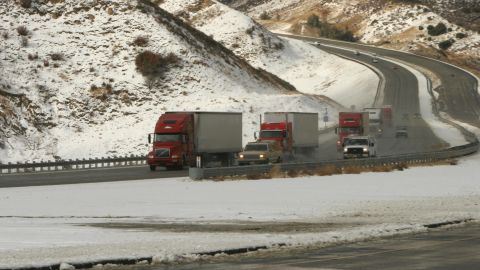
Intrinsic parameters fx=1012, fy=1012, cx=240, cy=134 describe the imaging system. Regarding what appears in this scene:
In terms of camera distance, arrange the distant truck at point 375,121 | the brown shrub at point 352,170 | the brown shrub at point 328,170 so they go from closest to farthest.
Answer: the brown shrub at point 328,170
the brown shrub at point 352,170
the distant truck at point 375,121

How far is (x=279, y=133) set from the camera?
65.4 m

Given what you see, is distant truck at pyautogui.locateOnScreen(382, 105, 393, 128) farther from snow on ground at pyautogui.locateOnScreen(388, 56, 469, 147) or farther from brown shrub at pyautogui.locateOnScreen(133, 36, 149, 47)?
brown shrub at pyautogui.locateOnScreen(133, 36, 149, 47)

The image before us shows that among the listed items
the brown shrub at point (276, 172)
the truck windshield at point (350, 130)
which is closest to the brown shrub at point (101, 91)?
the truck windshield at point (350, 130)

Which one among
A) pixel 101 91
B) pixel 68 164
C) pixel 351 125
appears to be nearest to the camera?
pixel 68 164

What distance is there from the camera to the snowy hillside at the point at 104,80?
263 ft

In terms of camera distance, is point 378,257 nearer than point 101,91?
Yes

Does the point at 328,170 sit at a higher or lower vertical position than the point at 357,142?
lower

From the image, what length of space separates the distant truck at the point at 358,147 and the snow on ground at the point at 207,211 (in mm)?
12948

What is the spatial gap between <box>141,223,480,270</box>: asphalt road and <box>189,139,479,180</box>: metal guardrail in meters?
25.5

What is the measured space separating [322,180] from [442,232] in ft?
83.1

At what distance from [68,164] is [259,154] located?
38.5ft

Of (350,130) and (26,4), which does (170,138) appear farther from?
(26,4)

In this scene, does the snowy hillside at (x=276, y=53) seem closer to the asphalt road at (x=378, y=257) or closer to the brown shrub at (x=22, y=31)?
the brown shrub at (x=22, y=31)

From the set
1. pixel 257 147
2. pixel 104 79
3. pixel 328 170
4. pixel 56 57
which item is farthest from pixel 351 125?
pixel 56 57
